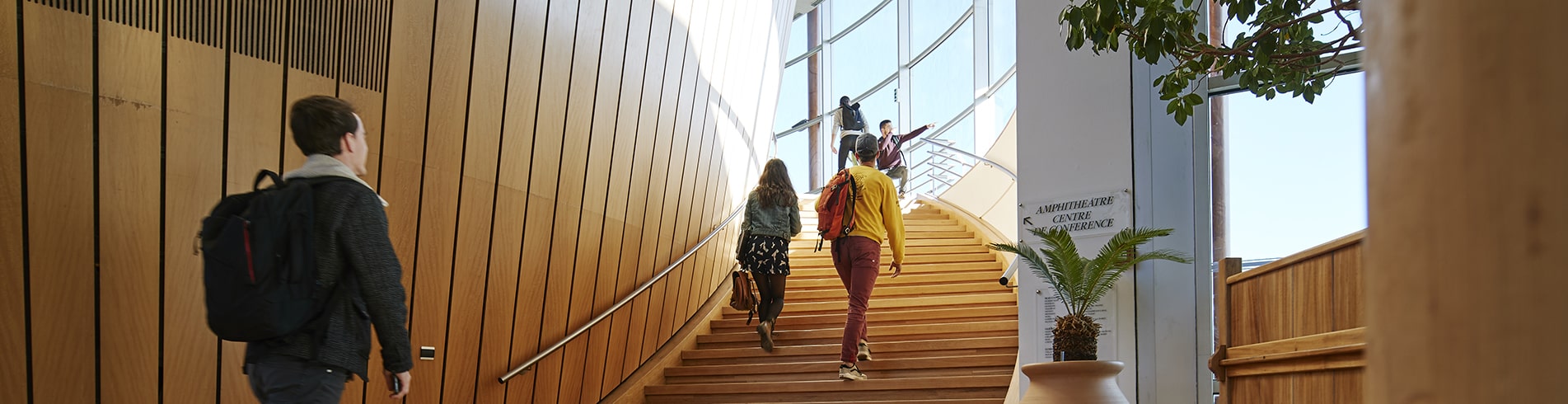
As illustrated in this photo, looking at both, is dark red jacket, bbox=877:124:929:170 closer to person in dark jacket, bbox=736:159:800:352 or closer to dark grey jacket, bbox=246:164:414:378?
person in dark jacket, bbox=736:159:800:352

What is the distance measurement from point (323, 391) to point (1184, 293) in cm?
409

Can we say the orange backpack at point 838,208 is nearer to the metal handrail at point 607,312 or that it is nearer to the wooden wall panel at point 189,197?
the metal handrail at point 607,312

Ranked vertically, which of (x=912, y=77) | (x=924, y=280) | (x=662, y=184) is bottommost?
(x=924, y=280)

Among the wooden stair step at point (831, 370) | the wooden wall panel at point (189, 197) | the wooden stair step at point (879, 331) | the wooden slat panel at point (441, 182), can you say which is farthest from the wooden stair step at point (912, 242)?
the wooden wall panel at point (189, 197)

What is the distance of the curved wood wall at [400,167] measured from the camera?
10.3ft

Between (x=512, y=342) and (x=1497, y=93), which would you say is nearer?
(x=1497, y=93)

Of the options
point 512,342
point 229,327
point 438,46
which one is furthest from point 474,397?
point 229,327

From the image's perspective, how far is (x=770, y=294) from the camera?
7.30 m

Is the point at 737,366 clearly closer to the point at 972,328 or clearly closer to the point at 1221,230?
the point at 972,328

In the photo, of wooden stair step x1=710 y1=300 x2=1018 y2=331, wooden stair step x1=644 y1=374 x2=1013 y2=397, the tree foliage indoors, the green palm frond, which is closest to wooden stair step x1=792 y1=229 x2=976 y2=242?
wooden stair step x1=710 y1=300 x2=1018 y2=331

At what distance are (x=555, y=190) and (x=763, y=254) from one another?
5.60 ft

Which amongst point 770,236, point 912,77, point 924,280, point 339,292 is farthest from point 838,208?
point 912,77

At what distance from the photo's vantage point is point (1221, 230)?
5.65 metres

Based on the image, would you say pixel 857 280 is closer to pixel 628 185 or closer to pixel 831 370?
pixel 831 370
